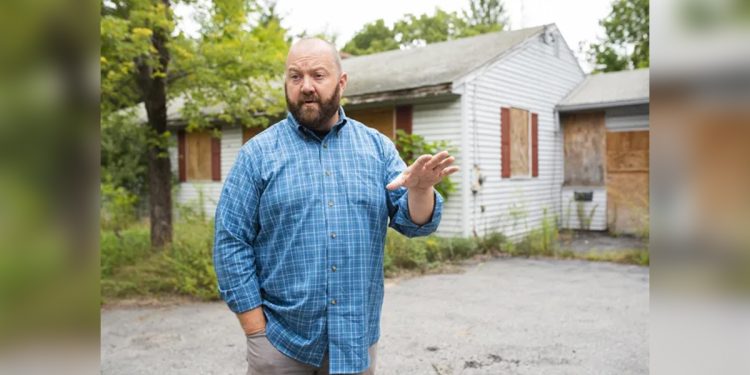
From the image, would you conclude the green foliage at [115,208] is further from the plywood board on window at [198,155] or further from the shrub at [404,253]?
the shrub at [404,253]

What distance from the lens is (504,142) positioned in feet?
38.5

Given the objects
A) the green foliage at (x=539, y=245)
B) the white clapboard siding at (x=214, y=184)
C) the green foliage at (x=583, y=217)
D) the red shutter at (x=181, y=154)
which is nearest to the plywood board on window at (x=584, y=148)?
the green foliage at (x=583, y=217)

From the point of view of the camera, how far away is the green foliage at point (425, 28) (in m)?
32.9

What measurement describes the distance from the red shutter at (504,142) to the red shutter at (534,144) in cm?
103

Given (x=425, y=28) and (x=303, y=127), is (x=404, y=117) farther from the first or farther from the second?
(x=425, y=28)

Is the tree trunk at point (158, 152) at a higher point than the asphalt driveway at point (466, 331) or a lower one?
higher

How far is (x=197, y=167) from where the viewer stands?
15156 mm

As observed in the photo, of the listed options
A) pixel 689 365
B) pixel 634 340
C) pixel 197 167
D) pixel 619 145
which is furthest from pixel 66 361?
pixel 197 167

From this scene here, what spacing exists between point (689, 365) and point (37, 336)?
2.30 feet

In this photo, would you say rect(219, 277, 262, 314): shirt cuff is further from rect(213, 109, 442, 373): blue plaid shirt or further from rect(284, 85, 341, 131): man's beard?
rect(284, 85, 341, 131): man's beard

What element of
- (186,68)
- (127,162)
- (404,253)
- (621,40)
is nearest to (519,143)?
(404,253)

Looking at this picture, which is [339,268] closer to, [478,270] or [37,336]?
[37,336]

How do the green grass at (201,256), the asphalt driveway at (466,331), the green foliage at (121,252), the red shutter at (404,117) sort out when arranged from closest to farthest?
the asphalt driveway at (466,331) < the green grass at (201,256) < the green foliage at (121,252) < the red shutter at (404,117)

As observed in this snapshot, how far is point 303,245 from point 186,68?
6714 millimetres
